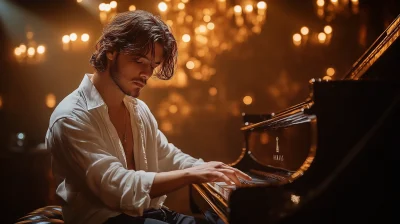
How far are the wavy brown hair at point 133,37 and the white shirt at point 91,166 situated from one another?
0.21m

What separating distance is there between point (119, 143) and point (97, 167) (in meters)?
0.37

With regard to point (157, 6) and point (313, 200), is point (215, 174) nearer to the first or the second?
point (313, 200)

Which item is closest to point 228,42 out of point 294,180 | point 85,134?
point 85,134

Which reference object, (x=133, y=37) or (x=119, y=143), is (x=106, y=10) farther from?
(x=119, y=143)

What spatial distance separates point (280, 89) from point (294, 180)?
4358mm

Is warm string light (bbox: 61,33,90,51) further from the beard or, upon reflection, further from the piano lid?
the piano lid

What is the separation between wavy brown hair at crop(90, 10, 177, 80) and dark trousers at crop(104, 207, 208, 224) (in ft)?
2.93

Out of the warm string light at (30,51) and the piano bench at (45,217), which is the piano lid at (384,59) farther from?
the warm string light at (30,51)

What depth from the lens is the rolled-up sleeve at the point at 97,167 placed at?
1.81 m

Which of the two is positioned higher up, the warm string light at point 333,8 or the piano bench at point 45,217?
the warm string light at point 333,8

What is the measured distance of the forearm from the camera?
182cm

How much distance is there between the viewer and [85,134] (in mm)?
1969

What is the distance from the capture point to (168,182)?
Answer: 184cm

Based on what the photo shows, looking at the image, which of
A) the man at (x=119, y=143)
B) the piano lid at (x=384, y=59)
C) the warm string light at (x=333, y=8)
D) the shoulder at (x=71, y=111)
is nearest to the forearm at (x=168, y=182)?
the man at (x=119, y=143)
